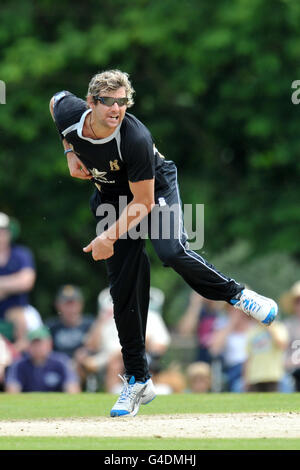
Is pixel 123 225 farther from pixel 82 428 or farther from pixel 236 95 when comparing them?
pixel 236 95

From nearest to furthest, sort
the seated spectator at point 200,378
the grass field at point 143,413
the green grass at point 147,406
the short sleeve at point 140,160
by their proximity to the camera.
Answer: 1. the grass field at point 143,413
2. the short sleeve at point 140,160
3. the green grass at point 147,406
4. the seated spectator at point 200,378

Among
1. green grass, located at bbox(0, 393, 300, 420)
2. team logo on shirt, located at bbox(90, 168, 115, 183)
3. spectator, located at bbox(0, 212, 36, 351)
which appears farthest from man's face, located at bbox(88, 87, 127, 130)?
spectator, located at bbox(0, 212, 36, 351)

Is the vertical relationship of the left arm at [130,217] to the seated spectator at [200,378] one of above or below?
below

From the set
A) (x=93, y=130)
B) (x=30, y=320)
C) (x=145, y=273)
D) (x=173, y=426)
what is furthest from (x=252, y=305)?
(x=30, y=320)

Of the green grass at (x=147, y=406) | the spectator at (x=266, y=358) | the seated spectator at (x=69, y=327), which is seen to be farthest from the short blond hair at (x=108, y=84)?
the seated spectator at (x=69, y=327)

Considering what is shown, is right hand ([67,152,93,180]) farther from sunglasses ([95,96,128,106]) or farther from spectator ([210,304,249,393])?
spectator ([210,304,249,393])

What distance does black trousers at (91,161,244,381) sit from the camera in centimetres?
753

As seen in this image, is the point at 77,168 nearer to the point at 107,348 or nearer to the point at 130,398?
the point at 130,398

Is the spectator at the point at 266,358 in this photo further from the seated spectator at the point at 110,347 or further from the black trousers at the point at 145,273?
the black trousers at the point at 145,273

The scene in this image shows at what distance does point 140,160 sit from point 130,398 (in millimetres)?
1937

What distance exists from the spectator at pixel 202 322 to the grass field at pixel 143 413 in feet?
11.5

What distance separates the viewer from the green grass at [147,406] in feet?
28.1

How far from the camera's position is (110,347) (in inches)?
506

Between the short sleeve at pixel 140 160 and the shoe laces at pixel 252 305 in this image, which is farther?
the shoe laces at pixel 252 305
